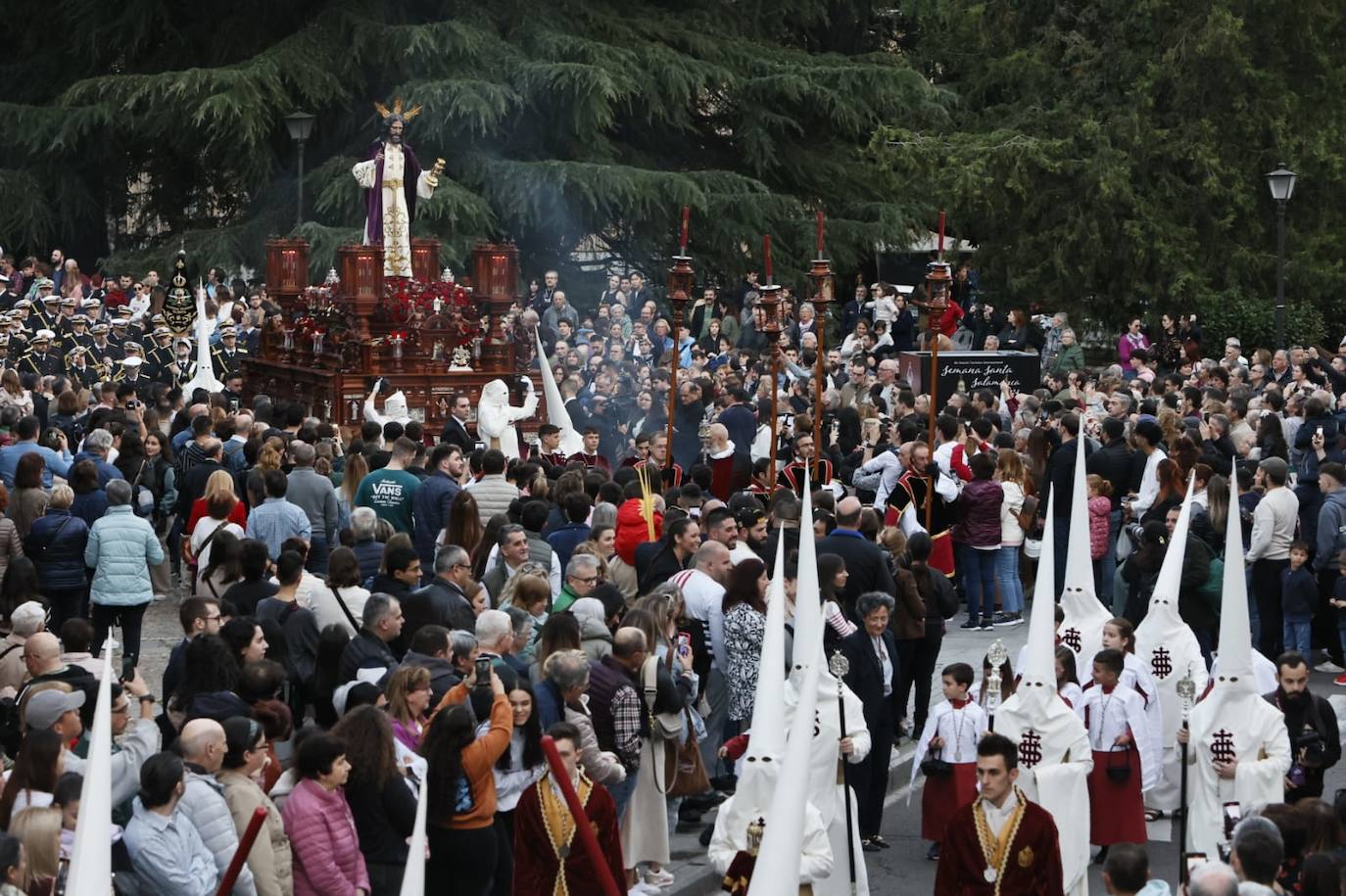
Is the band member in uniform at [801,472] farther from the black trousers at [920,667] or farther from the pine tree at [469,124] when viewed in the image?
the pine tree at [469,124]

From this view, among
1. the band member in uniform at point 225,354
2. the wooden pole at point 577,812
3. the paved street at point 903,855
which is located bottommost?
the paved street at point 903,855

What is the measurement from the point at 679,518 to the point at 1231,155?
20.7 meters

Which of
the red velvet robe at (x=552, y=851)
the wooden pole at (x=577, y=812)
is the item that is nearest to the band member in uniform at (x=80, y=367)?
the red velvet robe at (x=552, y=851)

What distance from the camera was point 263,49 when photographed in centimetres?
3253

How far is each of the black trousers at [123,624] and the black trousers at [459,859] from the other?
4.50 metres

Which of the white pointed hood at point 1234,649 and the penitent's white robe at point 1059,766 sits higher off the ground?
the white pointed hood at point 1234,649

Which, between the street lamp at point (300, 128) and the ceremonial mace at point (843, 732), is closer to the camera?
the ceremonial mace at point (843, 732)

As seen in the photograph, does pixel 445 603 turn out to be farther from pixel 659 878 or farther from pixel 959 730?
pixel 959 730

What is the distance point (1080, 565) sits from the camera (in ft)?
40.1

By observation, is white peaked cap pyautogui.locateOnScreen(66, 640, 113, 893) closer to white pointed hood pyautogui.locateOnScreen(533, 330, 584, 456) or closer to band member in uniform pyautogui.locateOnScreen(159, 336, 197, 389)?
white pointed hood pyautogui.locateOnScreen(533, 330, 584, 456)

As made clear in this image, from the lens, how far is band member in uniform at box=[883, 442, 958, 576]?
52.0 feet

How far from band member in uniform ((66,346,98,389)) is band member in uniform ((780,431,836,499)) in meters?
7.42

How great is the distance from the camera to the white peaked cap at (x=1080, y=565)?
11.7m

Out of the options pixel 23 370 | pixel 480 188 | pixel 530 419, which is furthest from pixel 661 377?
pixel 480 188
